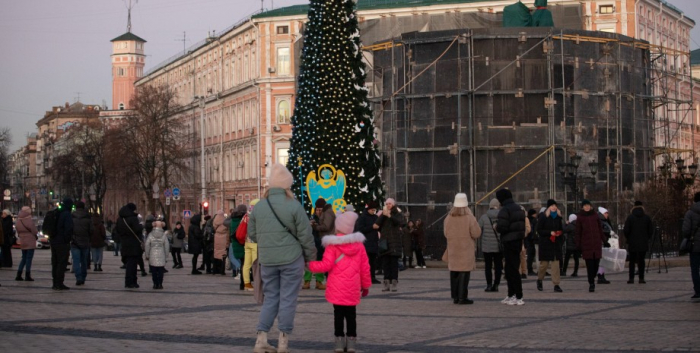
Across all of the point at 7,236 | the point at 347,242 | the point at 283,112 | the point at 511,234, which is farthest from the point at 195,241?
the point at 283,112

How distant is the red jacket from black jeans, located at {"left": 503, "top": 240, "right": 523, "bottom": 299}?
3.66m

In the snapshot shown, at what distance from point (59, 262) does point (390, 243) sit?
675 centimetres

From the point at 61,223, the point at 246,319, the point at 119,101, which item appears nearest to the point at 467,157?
the point at 61,223

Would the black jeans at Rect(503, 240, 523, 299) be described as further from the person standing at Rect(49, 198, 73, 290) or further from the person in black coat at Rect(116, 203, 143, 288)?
the person standing at Rect(49, 198, 73, 290)

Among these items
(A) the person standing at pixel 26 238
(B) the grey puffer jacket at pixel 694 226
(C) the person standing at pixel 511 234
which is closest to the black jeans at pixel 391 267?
(C) the person standing at pixel 511 234

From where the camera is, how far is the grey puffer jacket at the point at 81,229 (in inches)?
1027

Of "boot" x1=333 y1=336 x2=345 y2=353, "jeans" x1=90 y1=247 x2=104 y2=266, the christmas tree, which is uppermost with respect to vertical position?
the christmas tree

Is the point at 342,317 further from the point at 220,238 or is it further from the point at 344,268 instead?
the point at 220,238

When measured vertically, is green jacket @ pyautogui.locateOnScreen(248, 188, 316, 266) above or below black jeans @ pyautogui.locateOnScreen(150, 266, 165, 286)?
above

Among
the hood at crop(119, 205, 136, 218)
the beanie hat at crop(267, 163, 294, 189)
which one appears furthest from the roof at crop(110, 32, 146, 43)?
the beanie hat at crop(267, 163, 294, 189)

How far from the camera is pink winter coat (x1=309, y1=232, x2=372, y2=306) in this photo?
42.4 feet

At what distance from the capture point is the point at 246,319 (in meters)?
16.8

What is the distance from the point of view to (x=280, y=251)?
12.9m

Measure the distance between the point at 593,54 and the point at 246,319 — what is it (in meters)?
26.6
